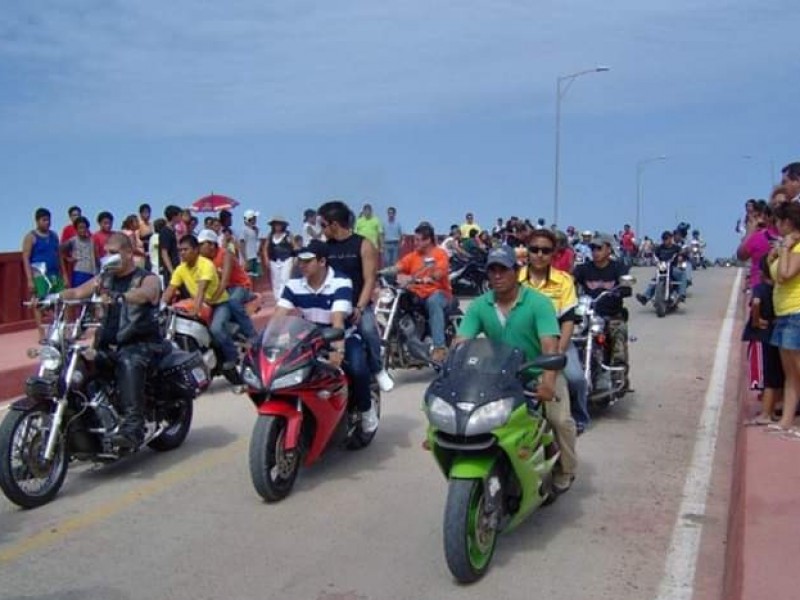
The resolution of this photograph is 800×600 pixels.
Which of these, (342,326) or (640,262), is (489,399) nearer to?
(342,326)

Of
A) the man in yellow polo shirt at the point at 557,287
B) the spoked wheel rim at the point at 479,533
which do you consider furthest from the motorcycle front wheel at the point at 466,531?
the man in yellow polo shirt at the point at 557,287

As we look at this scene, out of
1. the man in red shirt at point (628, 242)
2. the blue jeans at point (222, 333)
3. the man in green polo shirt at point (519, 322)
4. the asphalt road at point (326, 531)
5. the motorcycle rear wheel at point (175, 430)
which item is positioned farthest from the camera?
the man in red shirt at point (628, 242)

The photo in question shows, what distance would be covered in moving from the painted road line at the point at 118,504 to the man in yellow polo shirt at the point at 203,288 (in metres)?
2.10

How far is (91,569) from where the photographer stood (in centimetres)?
532

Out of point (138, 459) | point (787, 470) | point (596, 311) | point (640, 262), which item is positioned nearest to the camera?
point (787, 470)

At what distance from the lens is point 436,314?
37.9 feet

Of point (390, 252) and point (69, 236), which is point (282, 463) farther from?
point (390, 252)

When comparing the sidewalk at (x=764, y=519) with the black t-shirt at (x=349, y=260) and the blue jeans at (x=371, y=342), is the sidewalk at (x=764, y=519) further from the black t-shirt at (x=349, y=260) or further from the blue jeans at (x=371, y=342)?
the black t-shirt at (x=349, y=260)

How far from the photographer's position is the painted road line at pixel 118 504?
18.7 ft

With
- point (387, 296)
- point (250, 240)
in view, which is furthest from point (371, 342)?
point (250, 240)

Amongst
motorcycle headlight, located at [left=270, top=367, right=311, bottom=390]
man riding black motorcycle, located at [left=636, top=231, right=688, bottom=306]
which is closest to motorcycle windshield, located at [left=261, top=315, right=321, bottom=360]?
motorcycle headlight, located at [left=270, top=367, right=311, bottom=390]

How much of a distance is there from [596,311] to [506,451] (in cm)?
479

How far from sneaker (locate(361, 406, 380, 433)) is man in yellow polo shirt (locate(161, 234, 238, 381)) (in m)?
2.51

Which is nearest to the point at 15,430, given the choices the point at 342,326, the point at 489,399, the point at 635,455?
the point at 342,326
